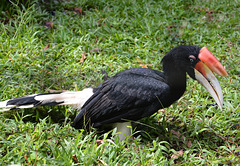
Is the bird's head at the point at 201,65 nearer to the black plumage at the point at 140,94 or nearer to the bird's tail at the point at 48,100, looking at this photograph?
the black plumage at the point at 140,94

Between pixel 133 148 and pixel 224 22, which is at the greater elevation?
pixel 224 22

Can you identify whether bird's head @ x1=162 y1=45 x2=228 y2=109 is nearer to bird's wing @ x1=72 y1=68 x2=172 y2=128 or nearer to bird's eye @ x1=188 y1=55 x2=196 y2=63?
bird's eye @ x1=188 y1=55 x2=196 y2=63

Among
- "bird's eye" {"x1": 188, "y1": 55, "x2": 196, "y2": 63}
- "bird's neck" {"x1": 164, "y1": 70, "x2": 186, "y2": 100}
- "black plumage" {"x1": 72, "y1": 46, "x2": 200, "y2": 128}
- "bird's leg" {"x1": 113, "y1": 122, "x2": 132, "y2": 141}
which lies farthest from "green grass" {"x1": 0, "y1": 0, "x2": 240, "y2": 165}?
"bird's eye" {"x1": 188, "y1": 55, "x2": 196, "y2": 63}

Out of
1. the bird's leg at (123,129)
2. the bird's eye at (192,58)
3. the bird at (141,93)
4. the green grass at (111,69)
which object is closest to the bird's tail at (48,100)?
the bird at (141,93)

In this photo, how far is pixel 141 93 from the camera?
3.03m

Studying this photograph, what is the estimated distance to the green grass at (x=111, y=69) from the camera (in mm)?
2834

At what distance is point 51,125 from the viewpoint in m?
3.18

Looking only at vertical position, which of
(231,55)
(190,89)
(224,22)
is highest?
(224,22)

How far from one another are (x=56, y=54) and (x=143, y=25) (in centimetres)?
166

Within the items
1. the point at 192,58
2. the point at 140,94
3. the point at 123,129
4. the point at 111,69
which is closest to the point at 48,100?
the point at 123,129

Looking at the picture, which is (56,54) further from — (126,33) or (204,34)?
(204,34)

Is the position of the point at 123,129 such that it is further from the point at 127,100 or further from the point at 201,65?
the point at 201,65

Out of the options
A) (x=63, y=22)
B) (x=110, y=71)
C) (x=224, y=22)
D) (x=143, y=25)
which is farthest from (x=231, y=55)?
(x=63, y=22)

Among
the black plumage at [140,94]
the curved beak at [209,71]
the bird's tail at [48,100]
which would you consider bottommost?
the bird's tail at [48,100]
